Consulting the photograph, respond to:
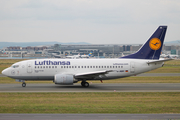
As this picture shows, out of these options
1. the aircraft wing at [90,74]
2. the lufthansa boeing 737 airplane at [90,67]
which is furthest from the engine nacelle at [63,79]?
the aircraft wing at [90,74]

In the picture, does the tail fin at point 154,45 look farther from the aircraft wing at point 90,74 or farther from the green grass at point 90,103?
the green grass at point 90,103

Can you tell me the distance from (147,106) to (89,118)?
21.6 feet

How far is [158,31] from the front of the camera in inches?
1446

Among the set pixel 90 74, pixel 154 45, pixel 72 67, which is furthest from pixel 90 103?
pixel 154 45

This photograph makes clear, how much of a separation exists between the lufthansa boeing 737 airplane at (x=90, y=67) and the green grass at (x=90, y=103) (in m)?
7.14

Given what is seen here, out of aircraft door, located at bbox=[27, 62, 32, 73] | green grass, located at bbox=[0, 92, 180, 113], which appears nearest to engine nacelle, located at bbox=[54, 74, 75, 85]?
aircraft door, located at bbox=[27, 62, 32, 73]

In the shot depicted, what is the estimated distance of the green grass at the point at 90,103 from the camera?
2041 centimetres

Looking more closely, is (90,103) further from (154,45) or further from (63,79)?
(154,45)

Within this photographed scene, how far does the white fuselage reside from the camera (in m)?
35.2

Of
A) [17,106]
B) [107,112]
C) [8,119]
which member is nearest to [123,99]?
[107,112]

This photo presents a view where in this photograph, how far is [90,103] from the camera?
23297 mm

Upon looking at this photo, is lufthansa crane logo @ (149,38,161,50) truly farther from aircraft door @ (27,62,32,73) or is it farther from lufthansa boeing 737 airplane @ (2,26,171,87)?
aircraft door @ (27,62,32,73)

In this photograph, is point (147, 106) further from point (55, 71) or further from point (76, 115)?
point (55, 71)

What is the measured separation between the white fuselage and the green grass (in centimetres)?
723
